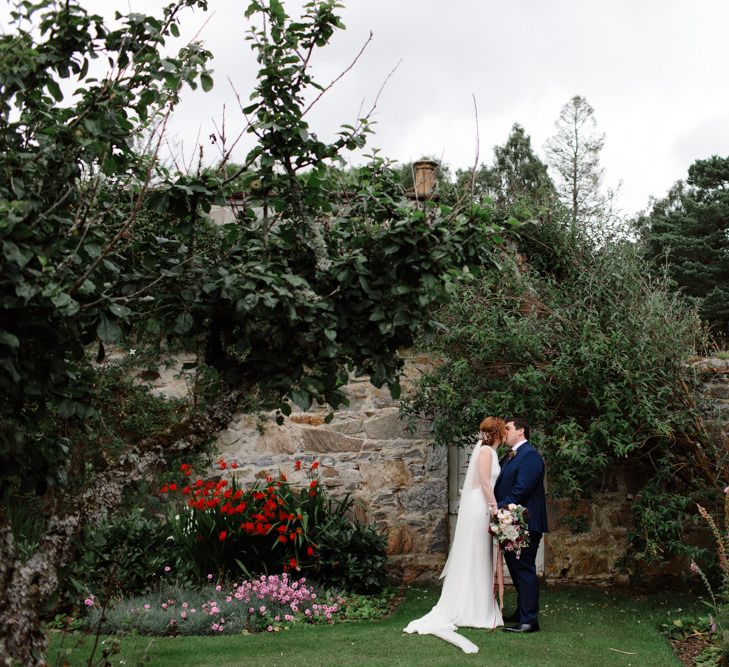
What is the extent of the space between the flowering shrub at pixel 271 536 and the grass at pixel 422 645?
2.77 ft

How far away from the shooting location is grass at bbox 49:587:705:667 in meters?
5.72

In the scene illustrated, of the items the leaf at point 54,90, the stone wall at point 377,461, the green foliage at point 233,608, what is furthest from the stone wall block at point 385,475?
the leaf at point 54,90

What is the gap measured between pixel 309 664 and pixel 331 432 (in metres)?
3.60

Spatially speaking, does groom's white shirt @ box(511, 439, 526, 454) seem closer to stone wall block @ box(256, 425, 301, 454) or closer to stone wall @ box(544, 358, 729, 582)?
stone wall @ box(544, 358, 729, 582)

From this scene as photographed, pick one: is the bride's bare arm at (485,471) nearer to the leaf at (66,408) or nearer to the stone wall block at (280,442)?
the stone wall block at (280,442)

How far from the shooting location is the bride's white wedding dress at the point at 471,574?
6879 mm

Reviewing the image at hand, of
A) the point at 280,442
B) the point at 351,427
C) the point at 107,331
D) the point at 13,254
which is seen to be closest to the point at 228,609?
the point at 280,442

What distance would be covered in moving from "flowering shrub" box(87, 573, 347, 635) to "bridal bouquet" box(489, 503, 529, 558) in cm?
170

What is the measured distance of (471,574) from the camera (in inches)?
276

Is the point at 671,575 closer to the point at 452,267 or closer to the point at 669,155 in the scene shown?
the point at 452,267

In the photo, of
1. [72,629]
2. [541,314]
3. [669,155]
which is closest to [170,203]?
[72,629]

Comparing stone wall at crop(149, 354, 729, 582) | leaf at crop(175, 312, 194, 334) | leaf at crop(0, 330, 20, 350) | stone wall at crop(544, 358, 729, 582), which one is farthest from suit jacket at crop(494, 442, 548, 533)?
leaf at crop(0, 330, 20, 350)

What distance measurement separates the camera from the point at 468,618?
22.6ft

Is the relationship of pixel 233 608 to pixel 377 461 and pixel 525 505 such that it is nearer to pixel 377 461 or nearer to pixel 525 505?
pixel 377 461
